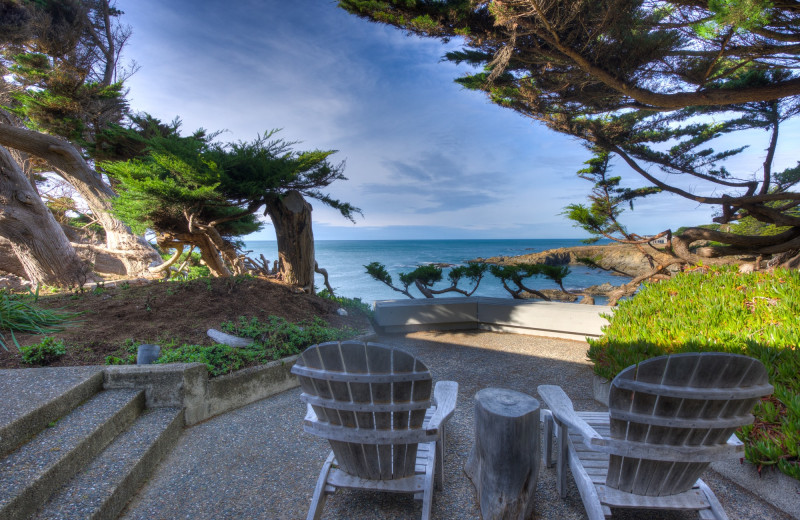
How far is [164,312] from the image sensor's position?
3697 millimetres

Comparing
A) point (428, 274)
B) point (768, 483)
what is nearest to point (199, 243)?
point (428, 274)

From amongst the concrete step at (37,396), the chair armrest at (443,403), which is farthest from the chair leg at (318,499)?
the concrete step at (37,396)

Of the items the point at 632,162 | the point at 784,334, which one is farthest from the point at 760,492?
the point at 632,162

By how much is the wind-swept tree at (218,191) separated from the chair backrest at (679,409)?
4341mm

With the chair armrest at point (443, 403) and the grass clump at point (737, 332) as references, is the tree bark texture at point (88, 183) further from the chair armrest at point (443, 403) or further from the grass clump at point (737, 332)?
the grass clump at point (737, 332)

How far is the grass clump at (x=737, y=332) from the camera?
1.77 metres

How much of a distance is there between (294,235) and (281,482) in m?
3.65

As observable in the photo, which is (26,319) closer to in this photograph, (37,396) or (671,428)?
(37,396)

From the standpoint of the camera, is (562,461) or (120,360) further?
(120,360)

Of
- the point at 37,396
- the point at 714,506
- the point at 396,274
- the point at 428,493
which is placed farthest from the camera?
the point at 396,274

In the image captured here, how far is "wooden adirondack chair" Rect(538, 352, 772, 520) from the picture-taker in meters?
1.21

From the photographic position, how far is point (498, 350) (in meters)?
4.26

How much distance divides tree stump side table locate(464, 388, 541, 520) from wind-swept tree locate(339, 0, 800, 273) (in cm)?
374

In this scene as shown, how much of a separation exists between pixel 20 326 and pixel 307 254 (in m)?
3.03
